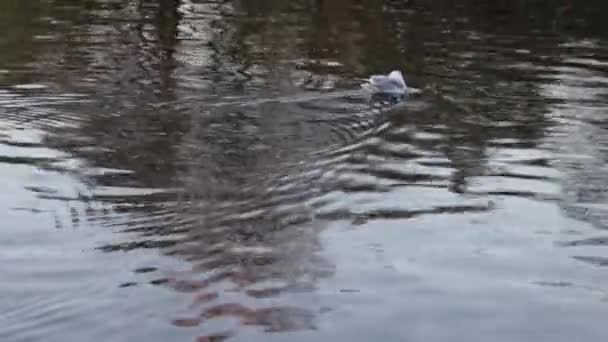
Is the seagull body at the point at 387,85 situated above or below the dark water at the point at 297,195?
above

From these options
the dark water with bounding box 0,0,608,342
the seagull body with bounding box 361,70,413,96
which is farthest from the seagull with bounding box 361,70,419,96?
the dark water with bounding box 0,0,608,342

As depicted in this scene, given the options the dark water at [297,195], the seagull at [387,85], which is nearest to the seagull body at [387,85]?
the seagull at [387,85]

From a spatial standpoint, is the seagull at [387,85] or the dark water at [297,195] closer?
the dark water at [297,195]

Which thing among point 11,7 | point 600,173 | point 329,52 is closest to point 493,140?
point 600,173

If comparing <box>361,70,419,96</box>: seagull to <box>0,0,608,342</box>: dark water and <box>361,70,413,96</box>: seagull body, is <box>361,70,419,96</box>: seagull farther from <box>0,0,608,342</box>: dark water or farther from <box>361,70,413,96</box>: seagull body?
<box>0,0,608,342</box>: dark water

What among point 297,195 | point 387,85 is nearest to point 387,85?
point 387,85

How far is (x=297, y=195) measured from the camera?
9773mm

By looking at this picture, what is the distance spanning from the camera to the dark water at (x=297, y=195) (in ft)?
24.0

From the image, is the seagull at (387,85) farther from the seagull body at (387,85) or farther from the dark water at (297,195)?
the dark water at (297,195)

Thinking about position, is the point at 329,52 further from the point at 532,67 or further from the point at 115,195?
the point at 115,195

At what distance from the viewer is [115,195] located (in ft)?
31.7

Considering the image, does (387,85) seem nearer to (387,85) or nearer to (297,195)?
(387,85)

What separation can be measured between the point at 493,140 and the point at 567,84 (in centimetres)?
399

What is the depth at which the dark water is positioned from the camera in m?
7.33
